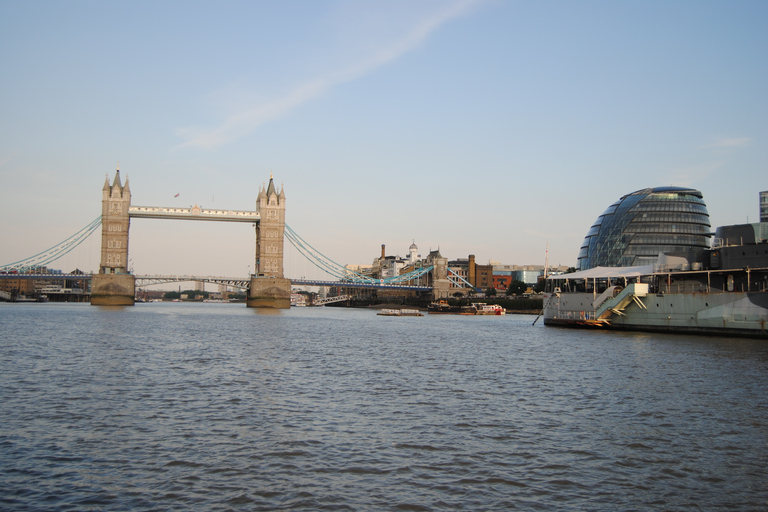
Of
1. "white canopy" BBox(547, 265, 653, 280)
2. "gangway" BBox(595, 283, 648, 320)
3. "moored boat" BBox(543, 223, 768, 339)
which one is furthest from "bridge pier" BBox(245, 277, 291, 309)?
"gangway" BBox(595, 283, 648, 320)

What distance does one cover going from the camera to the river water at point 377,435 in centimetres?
1063

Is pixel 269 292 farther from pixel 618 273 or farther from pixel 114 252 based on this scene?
pixel 618 273

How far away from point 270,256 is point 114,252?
26897mm

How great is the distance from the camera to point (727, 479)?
38.0ft

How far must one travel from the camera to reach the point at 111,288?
108m

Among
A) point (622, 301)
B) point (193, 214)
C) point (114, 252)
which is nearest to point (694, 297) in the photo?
point (622, 301)

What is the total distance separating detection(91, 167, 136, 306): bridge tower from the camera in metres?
108

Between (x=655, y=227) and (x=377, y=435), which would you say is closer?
(x=377, y=435)

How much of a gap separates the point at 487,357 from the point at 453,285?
15204 cm

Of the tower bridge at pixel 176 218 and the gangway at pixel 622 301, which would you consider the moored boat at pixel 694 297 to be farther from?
the tower bridge at pixel 176 218

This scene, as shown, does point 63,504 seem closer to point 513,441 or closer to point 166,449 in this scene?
point 166,449

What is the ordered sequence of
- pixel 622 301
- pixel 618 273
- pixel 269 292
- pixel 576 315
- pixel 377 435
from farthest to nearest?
pixel 269 292 → pixel 576 315 → pixel 618 273 → pixel 622 301 → pixel 377 435

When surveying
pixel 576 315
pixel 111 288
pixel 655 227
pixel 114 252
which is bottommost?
pixel 576 315

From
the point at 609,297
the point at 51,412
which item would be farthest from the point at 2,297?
the point at 51,412
